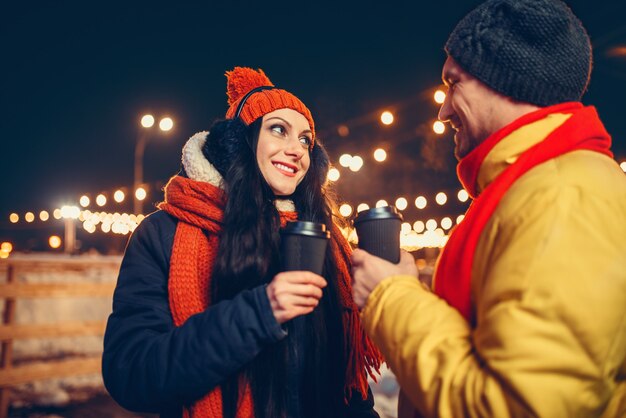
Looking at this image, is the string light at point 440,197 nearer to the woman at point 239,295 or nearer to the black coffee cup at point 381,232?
the woman at point 239,295

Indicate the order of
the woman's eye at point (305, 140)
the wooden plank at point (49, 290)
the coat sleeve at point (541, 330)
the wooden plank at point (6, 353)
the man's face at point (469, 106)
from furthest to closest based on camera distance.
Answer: the wooden plank at point (49, 290) < the wooden plank at point (6, 353) < the woman's eye at point (305, 140) < the man's face at point (469, 106) < the coat sleeve at point (541, 330)

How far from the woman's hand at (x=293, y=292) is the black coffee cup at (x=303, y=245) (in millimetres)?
33

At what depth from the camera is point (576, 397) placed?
1089 millimetres

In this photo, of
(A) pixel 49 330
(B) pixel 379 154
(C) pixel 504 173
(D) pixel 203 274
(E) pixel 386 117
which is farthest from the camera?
(B) pixel 379 154

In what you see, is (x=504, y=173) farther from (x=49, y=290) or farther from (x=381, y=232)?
(x=49, y=290)

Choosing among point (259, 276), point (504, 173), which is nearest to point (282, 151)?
point (259, 276)

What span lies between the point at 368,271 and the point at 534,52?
3.06 ft

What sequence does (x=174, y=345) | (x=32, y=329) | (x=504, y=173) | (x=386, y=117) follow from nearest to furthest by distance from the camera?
(x=504, y=173) < (x=174, y=345) < (x=32, y=329) < (x=386, y=117)

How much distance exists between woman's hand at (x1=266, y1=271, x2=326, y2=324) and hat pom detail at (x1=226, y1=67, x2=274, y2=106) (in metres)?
1.50

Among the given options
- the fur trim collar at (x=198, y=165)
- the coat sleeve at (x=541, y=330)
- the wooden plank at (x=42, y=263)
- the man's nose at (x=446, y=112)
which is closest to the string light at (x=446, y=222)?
the wooden plank at (x=42, y=263)

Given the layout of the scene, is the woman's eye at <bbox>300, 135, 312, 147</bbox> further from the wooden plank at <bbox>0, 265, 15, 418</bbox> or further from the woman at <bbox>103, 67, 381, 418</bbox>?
the wooden plank at <bbox>0, 265, 15, 418</bbox>

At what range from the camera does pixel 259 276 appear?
216cm

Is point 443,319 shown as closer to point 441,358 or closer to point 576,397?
point 441,358

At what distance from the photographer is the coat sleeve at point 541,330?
3.55 feet
